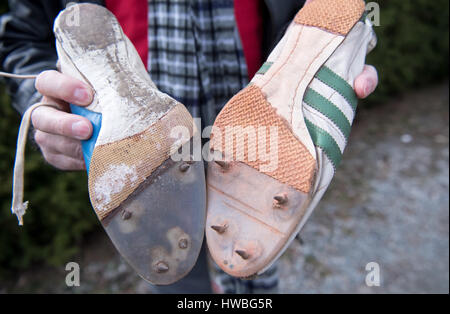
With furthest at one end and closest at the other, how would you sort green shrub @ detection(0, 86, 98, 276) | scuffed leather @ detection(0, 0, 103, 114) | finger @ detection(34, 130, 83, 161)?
green shrub @ detection(0, 86, 98, 276) < scuffed leather @ detection(0, 0, 103, 114) < finger @ detection(34, 130, 83, 161)

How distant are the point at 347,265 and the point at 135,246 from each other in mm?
1718

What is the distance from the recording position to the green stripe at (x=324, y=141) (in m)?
0.83

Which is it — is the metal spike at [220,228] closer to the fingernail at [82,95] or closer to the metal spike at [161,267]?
the metal spike at [161,267]

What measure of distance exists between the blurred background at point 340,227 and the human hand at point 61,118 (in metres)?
0.90

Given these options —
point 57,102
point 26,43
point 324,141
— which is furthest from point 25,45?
point 324,141

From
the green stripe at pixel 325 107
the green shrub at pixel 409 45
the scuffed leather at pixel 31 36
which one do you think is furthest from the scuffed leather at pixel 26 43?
the green shrub at pixel 409 45

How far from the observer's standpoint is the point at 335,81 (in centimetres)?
90

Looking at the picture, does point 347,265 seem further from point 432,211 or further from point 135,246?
point 135,246

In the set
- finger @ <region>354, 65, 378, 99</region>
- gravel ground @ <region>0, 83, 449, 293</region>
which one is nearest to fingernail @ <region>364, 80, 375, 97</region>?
finger @ <region>354, 65, 378, 99</region>

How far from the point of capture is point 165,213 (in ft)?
2.59

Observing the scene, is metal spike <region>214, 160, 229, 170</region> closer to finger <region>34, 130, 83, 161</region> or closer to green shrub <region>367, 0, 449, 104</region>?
finger <region>34, 130, 83, 161</region>

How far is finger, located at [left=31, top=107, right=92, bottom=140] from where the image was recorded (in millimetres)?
861

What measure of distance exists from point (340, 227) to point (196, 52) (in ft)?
5.72

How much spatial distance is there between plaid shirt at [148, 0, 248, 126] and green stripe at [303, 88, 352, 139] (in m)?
0.27
